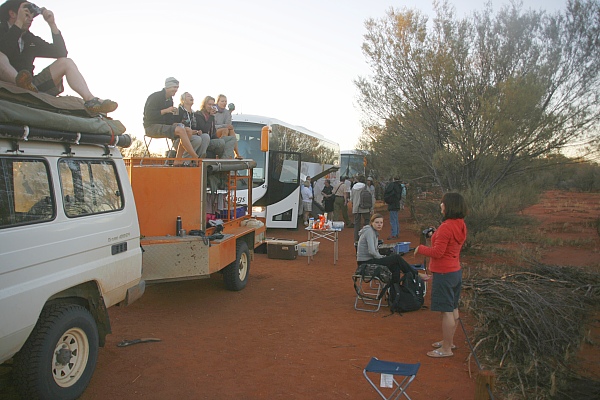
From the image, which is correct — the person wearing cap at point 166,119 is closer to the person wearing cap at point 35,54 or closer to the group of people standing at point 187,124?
the group of people standing at point 187,124

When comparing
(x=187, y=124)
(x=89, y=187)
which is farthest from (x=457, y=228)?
(x=187, y=124)

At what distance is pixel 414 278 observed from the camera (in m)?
8.00

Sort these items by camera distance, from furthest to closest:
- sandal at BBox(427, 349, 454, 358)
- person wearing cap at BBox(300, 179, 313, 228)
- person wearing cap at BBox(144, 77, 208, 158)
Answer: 1. person wearing cap at BBox(300, 179, 313, 228)
2. person wearing cap at BBox(144, 77, 208, 158)
3. sandal at BBox(427, 349, 454, 358)

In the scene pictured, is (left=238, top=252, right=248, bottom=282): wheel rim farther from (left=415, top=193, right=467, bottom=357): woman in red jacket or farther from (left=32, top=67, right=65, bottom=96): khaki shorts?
(left=32, top=67, right=65, bottom=96): khaki shorts

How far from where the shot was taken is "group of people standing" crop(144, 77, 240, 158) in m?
8.42

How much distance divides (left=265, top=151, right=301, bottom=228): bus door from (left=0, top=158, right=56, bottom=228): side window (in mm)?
12559

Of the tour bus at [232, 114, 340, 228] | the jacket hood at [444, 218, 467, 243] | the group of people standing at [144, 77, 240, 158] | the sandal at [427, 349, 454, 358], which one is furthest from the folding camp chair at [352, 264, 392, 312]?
the tour bus at [232, 114, 340, 228]

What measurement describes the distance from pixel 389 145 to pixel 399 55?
128 inches

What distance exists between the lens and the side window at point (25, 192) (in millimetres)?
3877

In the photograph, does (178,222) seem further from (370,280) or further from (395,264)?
(395,264)

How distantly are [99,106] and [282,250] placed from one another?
7.99 metres

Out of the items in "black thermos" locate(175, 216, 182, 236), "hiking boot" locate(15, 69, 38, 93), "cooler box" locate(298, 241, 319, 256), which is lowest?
"cooler box" locate(298, 241, 319, 256)

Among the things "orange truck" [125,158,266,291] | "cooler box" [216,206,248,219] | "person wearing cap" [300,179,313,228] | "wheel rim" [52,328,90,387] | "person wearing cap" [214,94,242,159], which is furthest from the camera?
"person wearing cap" [300,179,313,228]

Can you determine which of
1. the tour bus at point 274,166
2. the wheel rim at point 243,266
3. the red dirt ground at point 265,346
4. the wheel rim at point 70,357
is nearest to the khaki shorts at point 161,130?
the wheel rim at point 243,266
